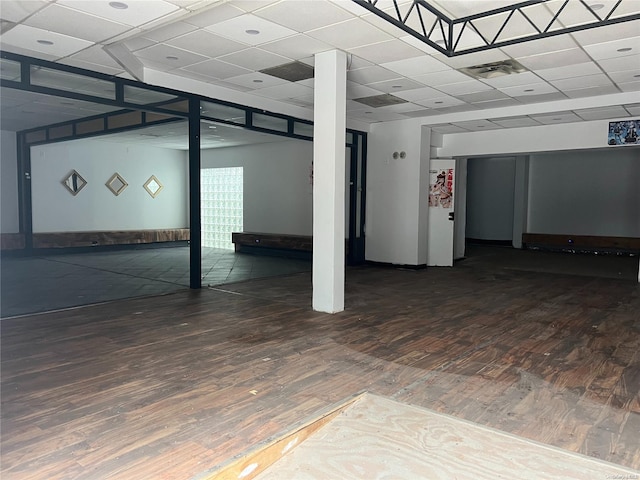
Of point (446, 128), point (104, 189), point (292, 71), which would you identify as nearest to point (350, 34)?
point (292, 71)

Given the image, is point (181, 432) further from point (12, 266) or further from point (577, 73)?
point (12, 266)

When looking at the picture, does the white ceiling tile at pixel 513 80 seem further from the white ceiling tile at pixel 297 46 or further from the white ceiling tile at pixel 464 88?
the white ceiling tile at pixel 297 46

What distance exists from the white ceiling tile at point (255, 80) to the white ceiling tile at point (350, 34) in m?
1.45

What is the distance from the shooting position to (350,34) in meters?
4.63

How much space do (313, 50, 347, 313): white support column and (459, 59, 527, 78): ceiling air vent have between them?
5.41ft

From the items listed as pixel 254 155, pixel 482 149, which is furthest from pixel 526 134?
pixel 254 155

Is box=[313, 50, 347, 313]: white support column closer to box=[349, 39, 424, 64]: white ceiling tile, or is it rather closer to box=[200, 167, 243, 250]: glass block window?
box=[349, 39, 424, 64]: white ceiling tile

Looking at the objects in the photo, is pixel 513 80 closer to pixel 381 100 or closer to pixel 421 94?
pixel 421 94

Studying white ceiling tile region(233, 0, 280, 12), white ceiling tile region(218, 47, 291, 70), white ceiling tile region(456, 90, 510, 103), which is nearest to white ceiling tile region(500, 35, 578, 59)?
white ceiling tile region(456, 90, 510, 103)

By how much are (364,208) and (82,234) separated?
22.2 ft

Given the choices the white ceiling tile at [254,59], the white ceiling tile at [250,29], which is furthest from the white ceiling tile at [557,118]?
the white ceiling tile at [250,29]

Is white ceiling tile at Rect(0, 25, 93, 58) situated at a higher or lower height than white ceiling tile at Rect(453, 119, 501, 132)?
higher

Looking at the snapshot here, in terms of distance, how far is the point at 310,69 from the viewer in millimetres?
5781

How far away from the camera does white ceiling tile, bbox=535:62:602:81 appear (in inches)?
219
